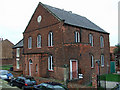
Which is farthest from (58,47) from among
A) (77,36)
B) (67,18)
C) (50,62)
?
(67,18)

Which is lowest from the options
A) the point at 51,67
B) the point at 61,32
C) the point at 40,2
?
the point at 51,67

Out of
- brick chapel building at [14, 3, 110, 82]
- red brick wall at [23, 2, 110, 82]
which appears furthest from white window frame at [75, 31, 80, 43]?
red brick wall at [23, 2, 110, 82]

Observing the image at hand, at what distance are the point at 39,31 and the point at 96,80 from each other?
12239 millimetres

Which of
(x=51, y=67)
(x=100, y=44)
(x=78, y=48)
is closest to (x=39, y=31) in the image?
(x=51, y=67)

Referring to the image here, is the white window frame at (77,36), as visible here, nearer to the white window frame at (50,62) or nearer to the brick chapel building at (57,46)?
the brick chapel building at (57,46)

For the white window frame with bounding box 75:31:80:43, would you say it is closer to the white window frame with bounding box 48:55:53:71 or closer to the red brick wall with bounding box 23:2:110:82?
the red brick wall with bounding box 23:2:110:82

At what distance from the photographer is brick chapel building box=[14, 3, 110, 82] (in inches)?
642

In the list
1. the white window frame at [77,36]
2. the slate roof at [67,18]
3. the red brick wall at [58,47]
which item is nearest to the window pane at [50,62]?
the red brick wall at [58,47]

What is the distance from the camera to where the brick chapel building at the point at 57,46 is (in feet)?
53.5

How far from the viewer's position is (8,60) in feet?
158

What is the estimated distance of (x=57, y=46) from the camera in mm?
17219

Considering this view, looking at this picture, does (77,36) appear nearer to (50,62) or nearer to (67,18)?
(67,18)

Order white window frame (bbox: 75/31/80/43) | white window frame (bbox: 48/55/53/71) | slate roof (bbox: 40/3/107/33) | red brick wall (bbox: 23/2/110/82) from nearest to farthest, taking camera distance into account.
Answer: red brick wall (bbox: 23/2/110/82)
white window frame (bbox: 48/55/53/71)
slate roof (bbox: 40/3/107/33)
white window frame (bbox: 75/31/80/43)

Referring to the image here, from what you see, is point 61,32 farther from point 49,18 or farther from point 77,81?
point 77,81
